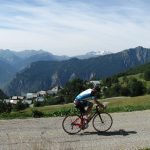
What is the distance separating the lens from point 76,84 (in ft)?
528

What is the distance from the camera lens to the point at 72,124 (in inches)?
661

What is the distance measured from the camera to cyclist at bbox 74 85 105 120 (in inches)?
644

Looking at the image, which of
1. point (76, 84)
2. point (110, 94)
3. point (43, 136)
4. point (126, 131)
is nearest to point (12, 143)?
point (43, 136)

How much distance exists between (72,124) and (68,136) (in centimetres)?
74

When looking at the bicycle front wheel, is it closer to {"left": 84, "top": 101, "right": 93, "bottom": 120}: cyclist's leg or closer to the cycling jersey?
{"left": 84, "top": 101, "right": 93, "bottom": 120}: cyclist's leg

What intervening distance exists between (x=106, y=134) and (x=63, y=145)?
254 cm

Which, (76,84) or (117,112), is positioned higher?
(76,84)

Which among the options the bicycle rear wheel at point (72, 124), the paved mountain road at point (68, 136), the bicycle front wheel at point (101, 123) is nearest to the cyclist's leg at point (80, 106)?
the bicycle rear wheel at point (72, 124)

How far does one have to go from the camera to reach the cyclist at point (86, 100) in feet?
53.7

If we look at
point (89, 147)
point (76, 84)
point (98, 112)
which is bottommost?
point (89, 147)

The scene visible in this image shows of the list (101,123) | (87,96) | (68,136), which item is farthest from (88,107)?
(68,136)

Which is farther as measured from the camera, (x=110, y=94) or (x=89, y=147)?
(x=110, y=94)

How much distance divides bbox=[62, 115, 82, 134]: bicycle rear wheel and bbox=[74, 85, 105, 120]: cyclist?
390 mm

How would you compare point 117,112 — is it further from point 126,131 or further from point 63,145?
point 63,145
